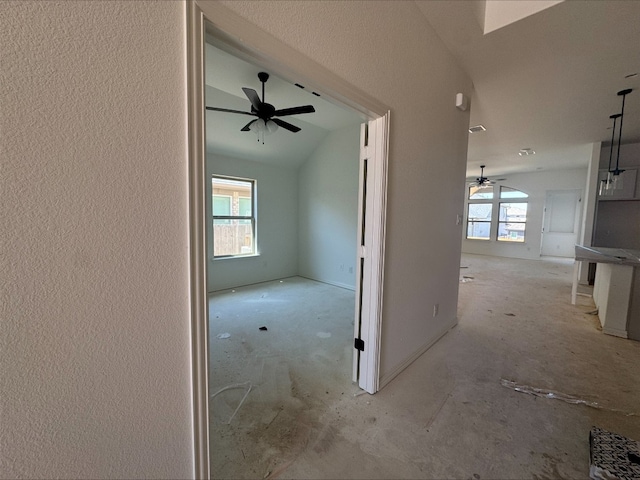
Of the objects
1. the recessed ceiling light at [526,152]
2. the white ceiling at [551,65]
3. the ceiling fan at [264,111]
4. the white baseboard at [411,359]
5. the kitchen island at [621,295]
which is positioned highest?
the recessed ceiling light at [526,152]

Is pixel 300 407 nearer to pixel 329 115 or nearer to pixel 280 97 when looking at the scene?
pixel 280 97

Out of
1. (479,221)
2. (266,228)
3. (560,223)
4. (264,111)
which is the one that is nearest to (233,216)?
(266,228)

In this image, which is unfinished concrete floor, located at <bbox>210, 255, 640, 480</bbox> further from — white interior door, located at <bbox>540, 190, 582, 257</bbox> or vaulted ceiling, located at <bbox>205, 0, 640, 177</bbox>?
white interior door, located at <bbox>540, 190, 582, 257</bbox>

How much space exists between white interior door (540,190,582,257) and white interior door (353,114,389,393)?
9.19 metres

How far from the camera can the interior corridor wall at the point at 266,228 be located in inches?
185

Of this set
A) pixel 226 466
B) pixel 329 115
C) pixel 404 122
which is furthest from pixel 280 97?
pixel 226 466

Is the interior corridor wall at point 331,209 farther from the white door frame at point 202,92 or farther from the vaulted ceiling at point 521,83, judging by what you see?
the white door frame at point 202,92

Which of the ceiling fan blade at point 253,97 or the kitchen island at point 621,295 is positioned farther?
the kitchen island at point 621,295

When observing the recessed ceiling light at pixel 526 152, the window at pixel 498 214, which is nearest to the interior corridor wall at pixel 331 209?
the recessed ceiling light at pixel 526 152

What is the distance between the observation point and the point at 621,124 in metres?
3.94

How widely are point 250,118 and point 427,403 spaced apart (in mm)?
4080

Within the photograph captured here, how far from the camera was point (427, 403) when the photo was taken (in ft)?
6.07

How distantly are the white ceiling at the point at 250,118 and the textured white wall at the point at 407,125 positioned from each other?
828mm

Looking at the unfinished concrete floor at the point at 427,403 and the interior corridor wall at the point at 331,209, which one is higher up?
the interior corridor wall at the point at 331,209
